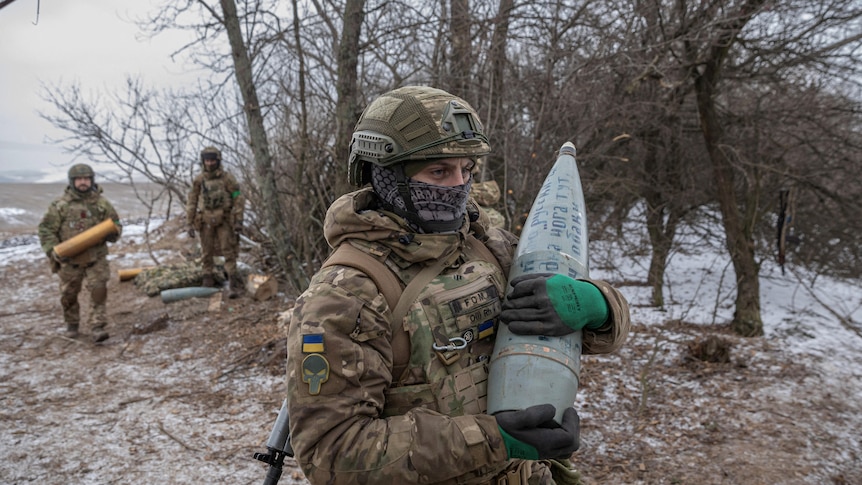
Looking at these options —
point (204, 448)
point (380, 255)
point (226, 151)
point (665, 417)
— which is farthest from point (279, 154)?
point (380, 255)

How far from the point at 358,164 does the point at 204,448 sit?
11.4 ft

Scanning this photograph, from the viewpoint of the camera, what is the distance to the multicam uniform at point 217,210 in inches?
314

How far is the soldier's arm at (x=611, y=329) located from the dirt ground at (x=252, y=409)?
2.49 meters

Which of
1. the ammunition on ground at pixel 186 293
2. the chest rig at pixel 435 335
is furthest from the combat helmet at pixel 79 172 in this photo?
the chest rig at pixel 435 335

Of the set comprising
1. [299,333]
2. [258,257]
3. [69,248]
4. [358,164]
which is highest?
[358,164]

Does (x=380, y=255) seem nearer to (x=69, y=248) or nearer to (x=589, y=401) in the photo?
(x=589, y=401)

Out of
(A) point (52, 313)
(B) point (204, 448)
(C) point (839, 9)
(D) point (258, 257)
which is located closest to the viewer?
(B) point (204, 448)

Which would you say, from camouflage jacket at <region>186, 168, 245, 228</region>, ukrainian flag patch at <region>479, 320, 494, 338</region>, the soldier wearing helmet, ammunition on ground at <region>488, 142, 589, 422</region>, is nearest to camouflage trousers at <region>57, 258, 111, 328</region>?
camouflage jacket at <region>186, 168, 245, 228</region>

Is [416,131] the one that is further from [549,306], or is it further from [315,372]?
[315,372]

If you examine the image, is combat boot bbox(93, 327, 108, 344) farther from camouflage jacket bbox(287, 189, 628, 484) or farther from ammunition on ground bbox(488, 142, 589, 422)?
ammunition on ground bbox(488, 142, 589, 422)

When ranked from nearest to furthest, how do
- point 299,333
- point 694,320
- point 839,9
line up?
point 299,333 < point 839,9 < point 694,320

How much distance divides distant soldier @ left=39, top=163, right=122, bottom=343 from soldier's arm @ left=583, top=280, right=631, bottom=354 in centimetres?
655

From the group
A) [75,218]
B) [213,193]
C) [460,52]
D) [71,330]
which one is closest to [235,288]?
[213,193]

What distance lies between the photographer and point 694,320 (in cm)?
827
